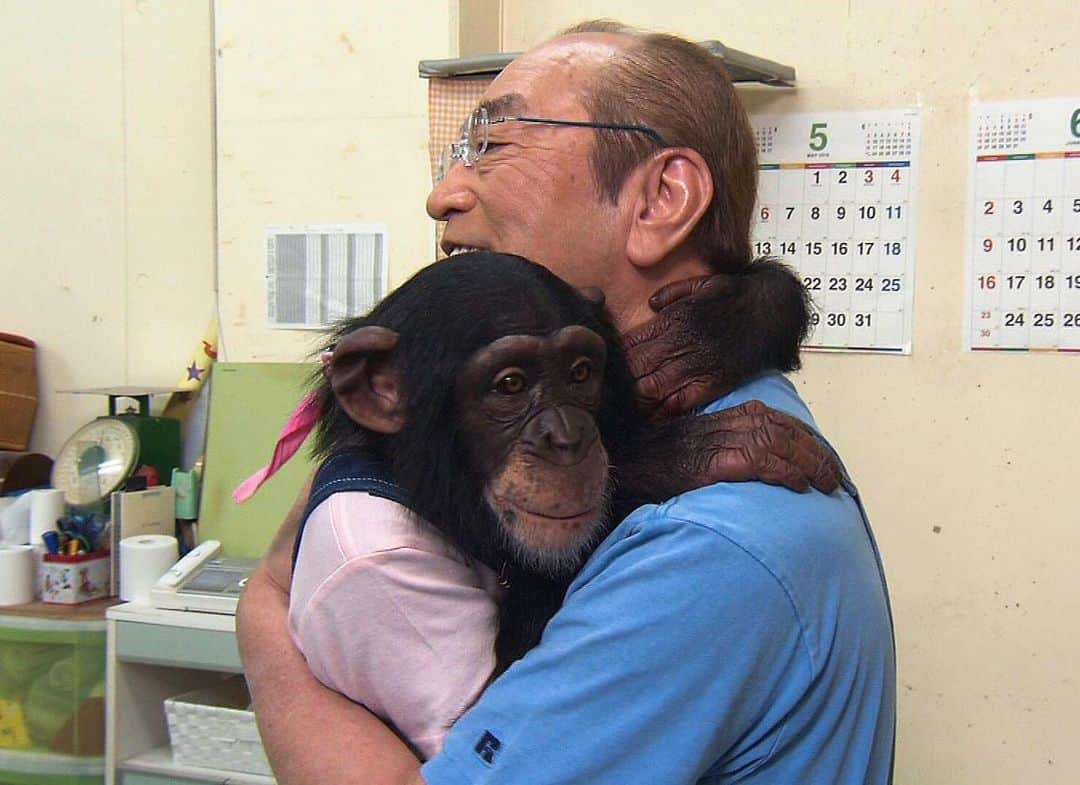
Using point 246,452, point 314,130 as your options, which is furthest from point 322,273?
point 246,452

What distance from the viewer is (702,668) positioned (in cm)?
75

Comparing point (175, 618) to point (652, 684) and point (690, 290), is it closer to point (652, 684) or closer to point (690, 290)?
point (690, 290)

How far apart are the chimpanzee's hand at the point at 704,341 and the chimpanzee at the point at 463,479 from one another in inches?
1.4

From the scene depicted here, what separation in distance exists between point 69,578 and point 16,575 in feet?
0.38

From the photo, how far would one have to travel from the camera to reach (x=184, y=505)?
8.16ft

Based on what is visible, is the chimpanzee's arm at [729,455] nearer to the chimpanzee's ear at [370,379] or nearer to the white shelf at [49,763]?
the chimpanzee's ear at [370,379]

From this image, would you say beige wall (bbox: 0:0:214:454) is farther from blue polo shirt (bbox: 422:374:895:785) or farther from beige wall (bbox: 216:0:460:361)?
blue polo shirt (bbox: 422:374:895:785)

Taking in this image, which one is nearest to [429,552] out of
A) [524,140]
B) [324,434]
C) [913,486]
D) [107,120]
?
[324,434]

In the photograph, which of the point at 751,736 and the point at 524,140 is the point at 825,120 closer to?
the point at 524,140

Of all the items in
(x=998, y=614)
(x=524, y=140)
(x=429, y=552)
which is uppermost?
(x=524, y=140)

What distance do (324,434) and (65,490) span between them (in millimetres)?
1600

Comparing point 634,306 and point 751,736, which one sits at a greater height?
point 634,306

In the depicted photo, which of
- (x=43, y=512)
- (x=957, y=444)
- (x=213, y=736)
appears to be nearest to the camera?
(x=213, y=736)

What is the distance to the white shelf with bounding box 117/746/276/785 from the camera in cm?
204
